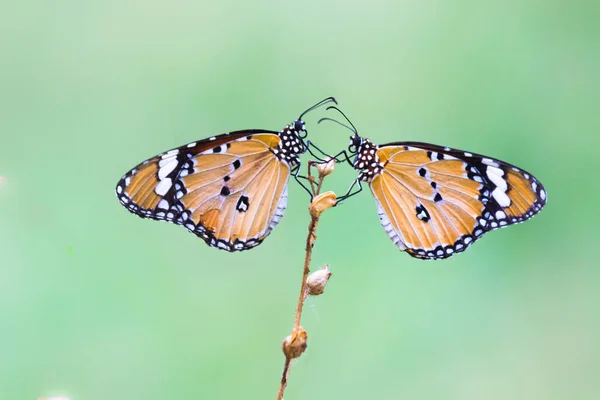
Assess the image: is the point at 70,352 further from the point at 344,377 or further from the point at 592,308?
the point at 592,308

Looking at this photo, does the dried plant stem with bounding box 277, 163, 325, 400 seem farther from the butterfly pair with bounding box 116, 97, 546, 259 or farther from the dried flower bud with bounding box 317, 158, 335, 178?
the butterfly pair with bounding box 116, 97, 546, 259

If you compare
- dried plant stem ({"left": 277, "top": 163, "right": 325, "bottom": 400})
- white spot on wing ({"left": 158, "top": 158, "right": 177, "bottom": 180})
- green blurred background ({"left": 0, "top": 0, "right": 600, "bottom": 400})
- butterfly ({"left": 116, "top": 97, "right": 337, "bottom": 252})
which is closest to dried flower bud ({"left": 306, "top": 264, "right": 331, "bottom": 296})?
dried plant stem ({"left": 277, "top": 163, "right": 325, "bottom": 400})

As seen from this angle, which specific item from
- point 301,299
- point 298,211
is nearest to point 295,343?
point 301,299

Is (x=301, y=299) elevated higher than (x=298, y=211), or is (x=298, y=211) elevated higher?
(x=298, y=211)

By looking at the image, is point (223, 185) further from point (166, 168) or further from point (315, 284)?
point (315, 284)

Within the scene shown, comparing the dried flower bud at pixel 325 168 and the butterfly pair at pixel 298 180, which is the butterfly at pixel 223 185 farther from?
the dried flower bud at pixel 325 168

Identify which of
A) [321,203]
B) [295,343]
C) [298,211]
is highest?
[298,211]

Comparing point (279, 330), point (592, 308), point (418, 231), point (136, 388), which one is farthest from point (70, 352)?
point (592, 308)

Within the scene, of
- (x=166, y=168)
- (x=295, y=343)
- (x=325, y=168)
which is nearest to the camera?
(x=295, y=343)
